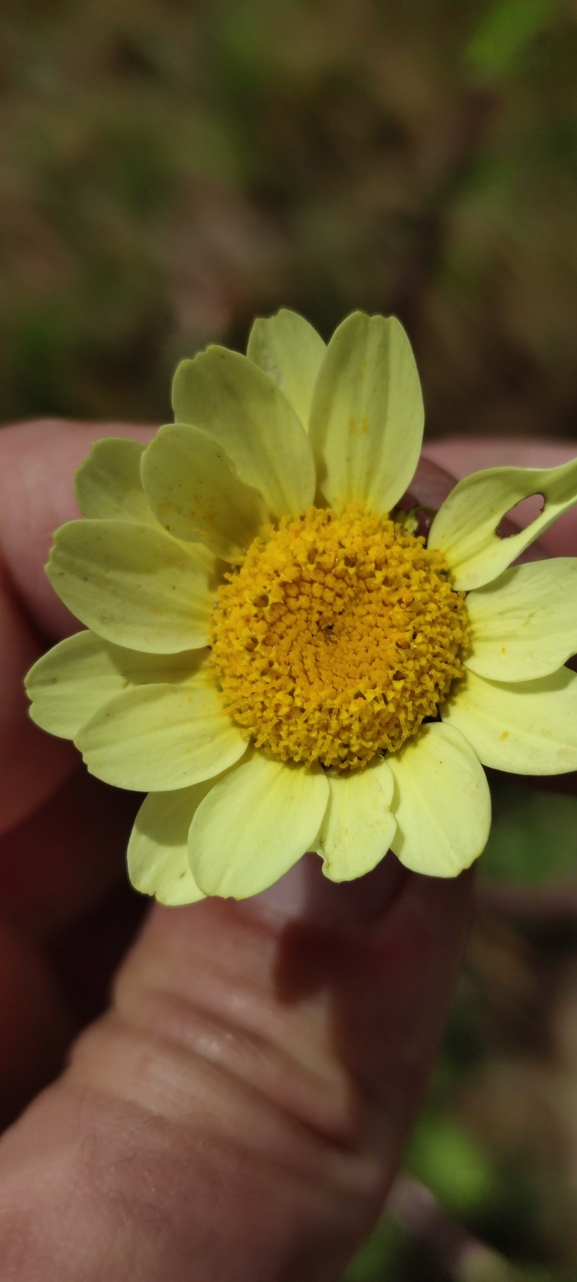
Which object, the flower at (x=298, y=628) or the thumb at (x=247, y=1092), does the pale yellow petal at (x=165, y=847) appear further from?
the thumb at (x=247, y=1092)

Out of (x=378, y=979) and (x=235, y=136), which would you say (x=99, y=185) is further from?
(x=378, y=979)

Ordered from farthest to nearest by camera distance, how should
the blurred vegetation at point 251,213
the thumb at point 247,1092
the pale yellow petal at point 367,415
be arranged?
the blurred vegetation at point 251,213 < the thumb at point 247,1092 < the pale yellow petal at point 367,415

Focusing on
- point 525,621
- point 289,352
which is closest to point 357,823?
point 525,621

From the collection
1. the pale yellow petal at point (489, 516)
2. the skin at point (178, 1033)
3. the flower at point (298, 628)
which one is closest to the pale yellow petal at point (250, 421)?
the flower at point (298, 628)

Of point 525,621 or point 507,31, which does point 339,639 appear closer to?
point 525,621

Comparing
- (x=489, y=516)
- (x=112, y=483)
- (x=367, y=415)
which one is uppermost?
(x=367, y=415)

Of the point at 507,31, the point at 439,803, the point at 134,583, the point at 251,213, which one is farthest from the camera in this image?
the point at 251,213

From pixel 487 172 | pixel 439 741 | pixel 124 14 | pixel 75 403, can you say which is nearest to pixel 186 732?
pixel 439 741
